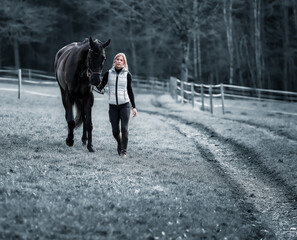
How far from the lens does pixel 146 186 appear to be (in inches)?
287

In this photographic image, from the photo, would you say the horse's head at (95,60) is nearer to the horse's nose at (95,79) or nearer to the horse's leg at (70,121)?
the horse's nose at (95,79)

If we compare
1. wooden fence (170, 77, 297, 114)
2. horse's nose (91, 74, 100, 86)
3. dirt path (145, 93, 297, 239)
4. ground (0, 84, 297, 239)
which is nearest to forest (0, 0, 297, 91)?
wooden fence (170, 77, 297, 114)

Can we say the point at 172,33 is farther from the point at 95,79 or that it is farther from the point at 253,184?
the point at 253,184

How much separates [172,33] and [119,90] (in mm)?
24371

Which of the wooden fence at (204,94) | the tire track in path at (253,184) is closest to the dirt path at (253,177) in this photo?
the tire track in path at (253,184)

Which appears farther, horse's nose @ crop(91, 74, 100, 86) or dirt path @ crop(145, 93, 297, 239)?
horse's nose @ crop(91, 74, 100, 86)

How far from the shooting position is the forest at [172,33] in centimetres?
2917

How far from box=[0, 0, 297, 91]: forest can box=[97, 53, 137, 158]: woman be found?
19.1m

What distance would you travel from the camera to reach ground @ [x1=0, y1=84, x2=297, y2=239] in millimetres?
5531

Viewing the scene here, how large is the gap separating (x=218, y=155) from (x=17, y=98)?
41.4 ft

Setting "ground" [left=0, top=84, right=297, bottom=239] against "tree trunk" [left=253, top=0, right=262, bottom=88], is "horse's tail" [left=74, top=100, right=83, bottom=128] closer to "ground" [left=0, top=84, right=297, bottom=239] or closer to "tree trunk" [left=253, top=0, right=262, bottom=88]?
"ground" [left=0, top=84, right=297, bottom=239]

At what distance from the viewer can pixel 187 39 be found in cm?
2816

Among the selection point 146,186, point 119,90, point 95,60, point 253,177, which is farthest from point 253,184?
point 95,60

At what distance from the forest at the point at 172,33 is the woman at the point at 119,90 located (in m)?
19.1
